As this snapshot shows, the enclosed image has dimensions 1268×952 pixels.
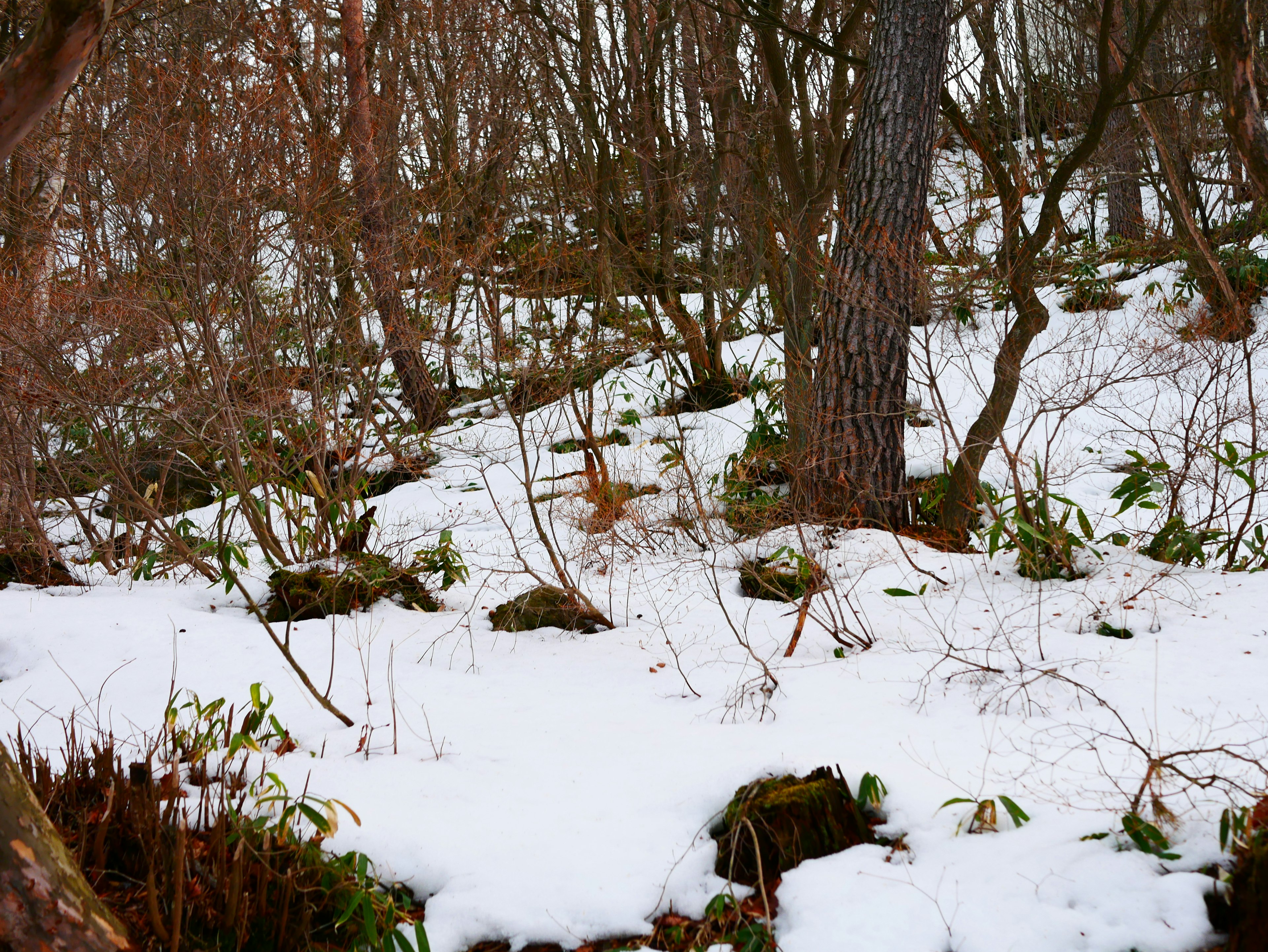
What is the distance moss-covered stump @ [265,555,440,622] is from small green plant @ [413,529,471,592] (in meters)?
0.12

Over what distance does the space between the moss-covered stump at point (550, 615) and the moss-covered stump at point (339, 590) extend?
24.1 inches

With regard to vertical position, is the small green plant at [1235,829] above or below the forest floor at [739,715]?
above

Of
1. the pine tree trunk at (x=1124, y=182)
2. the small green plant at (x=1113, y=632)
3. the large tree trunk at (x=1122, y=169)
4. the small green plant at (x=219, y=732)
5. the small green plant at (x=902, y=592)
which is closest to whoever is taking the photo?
the small green plant at (x=219, y=732)

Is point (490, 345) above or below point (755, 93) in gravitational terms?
below

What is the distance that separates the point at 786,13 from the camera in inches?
325

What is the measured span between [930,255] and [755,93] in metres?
2.48

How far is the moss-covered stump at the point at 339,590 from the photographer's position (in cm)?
444

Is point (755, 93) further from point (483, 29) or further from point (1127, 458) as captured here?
point (1127, 458)

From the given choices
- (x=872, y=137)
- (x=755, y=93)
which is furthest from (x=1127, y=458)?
(x=755, y=93)

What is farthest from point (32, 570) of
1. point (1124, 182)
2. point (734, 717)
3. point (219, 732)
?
point (1124, 182)

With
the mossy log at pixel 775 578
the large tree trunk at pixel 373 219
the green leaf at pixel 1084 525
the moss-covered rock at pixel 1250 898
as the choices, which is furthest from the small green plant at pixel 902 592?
the large tree trunk at pixel 373 219

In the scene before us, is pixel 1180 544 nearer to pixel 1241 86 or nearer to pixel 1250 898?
pixel 1241 86

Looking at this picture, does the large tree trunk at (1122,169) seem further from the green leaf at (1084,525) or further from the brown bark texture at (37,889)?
the brown bark texture at (37,889)

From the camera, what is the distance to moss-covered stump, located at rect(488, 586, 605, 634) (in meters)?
4.27
